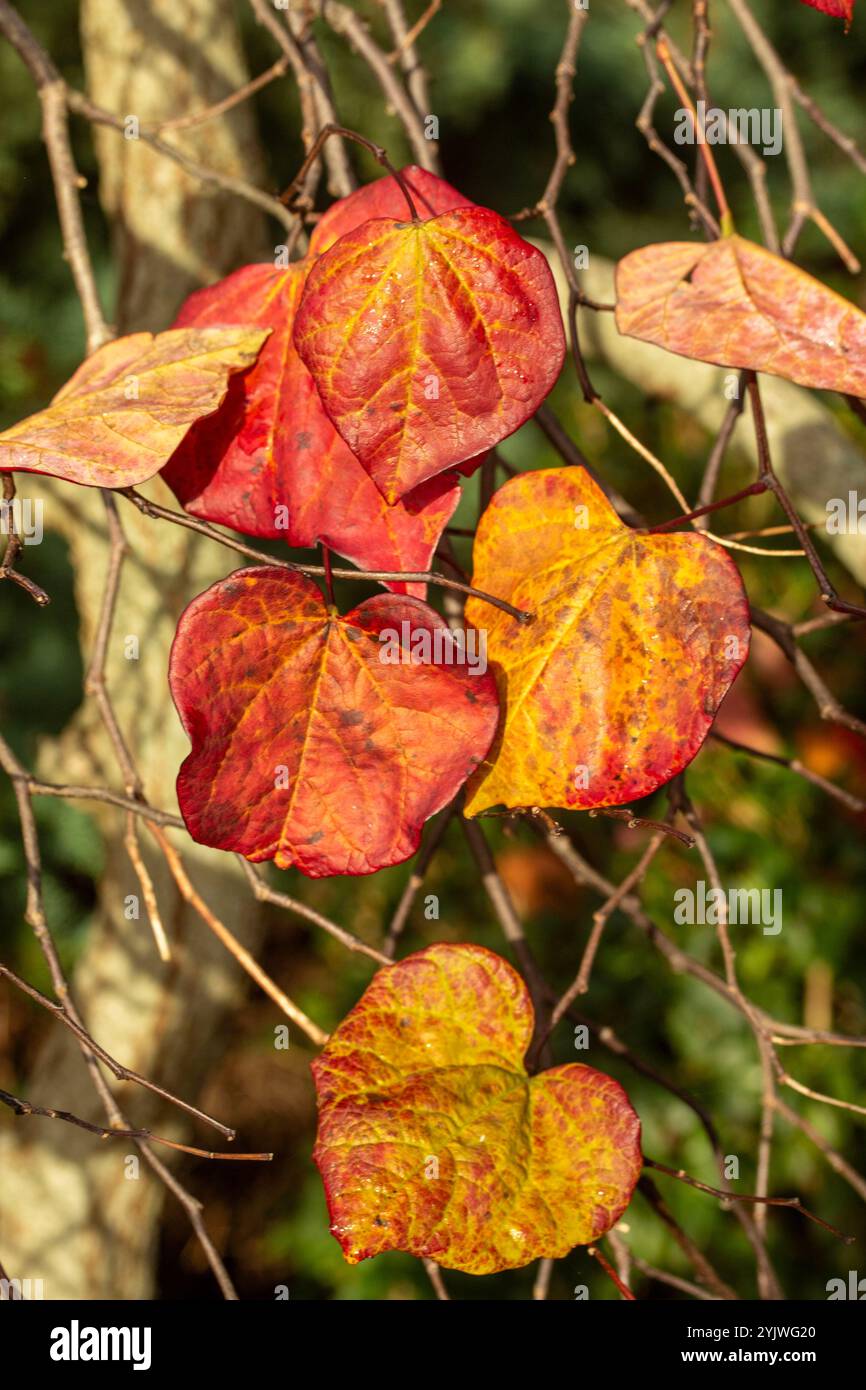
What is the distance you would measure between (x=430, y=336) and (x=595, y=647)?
0.49ft

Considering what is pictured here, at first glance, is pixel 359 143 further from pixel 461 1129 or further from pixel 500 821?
pixel 500 821

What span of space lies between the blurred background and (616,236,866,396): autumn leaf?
0.82 metres

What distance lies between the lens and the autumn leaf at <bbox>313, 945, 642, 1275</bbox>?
1.48 feet

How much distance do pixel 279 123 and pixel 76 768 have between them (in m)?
1.15

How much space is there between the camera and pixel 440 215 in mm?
491

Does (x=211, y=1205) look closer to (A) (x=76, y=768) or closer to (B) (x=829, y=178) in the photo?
(A) (x=76, y=768)

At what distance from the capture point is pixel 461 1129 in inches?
18.8

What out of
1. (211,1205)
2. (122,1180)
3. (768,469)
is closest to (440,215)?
(768,469)
